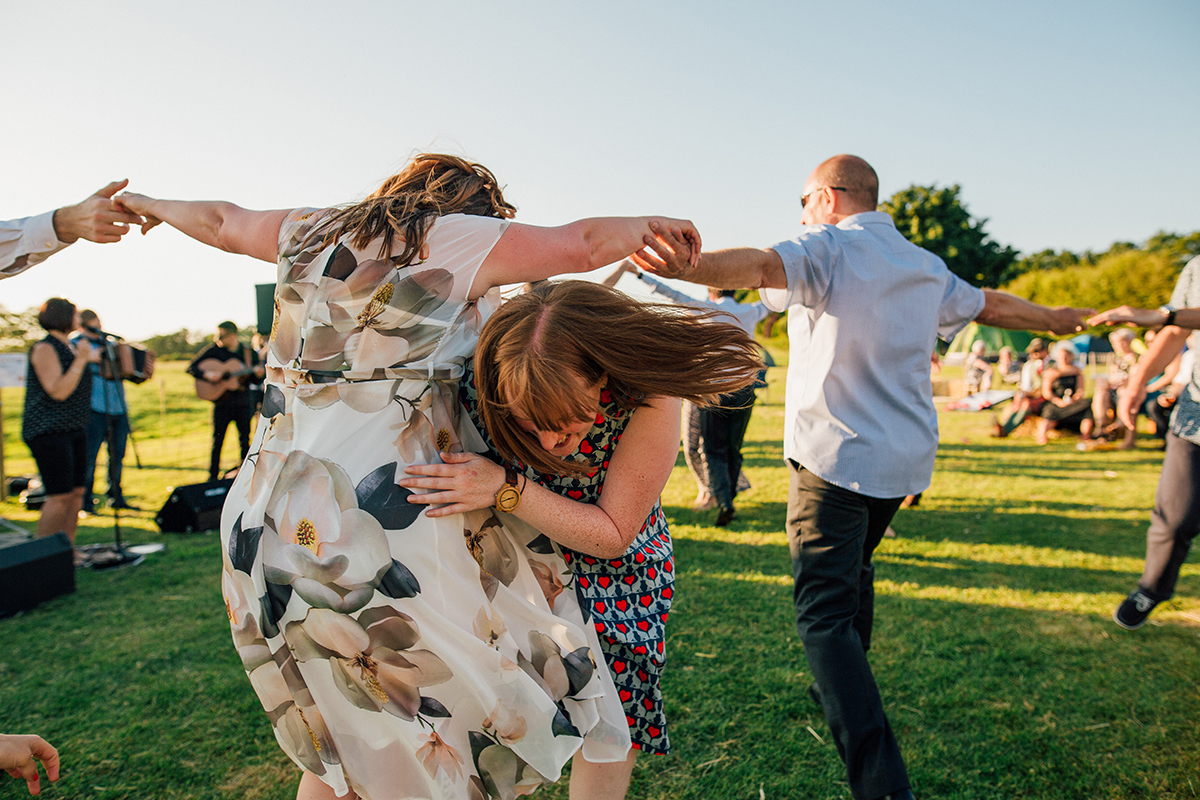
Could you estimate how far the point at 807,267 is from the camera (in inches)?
88.7

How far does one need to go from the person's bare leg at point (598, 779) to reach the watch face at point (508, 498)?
739 millimetres

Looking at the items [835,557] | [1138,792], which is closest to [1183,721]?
[1138,792]

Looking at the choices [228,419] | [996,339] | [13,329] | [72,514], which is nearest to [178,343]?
[13,329]

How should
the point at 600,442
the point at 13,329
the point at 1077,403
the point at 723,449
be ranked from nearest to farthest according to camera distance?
the point at 600,442
the point at 723,449
the point at 1077,403
the point at 13,329

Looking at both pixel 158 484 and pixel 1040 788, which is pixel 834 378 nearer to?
pixel 1040 788

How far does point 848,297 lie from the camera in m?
2.27

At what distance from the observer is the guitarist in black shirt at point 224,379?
25.7 ft

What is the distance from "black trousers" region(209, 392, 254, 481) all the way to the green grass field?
2728 millimetres

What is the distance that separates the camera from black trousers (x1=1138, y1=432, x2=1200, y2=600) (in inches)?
126

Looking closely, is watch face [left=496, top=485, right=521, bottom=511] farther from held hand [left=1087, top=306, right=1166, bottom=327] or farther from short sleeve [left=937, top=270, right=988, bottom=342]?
held hand [left=1087, top=306, right=1166, bottom=327]

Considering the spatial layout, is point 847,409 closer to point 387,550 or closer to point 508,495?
point 508,495

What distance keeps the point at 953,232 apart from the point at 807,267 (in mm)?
40356

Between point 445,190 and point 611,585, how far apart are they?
107 cm

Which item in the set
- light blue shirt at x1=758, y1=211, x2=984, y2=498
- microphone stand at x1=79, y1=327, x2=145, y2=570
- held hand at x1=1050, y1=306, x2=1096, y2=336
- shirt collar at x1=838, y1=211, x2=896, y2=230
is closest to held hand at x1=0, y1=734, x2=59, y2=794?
light blue shirt at x1=758, y1=211, x2=984, y2=498
